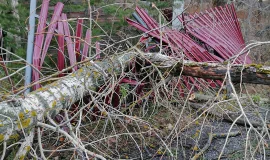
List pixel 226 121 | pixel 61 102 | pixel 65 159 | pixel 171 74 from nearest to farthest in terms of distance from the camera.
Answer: pixel 61 102 < pixel 65 159 < pixel 171 74 < pixel 226 121

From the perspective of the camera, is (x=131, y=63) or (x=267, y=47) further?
(x=267, y=47)

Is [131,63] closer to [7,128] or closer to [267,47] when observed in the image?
[7,128]

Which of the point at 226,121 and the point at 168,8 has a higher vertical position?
the point at 168,8

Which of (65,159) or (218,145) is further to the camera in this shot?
(218,145)

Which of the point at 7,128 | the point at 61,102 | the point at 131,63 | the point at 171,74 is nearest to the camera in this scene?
the point at 7,128

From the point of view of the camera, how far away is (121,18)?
5914 millimetres

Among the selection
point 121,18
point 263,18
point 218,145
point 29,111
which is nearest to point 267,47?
point 263,18

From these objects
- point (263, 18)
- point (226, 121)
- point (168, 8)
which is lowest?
point (226, 121)

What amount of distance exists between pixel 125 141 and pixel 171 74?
1.02m

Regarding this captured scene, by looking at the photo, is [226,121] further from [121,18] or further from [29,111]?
[29,111]

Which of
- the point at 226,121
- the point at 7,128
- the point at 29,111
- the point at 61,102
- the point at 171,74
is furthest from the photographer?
the point at 226,121

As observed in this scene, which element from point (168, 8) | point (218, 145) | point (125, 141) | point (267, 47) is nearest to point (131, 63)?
point (125, 141)

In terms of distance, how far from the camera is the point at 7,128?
2.00 meters

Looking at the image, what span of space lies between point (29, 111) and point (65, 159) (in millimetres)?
1321
